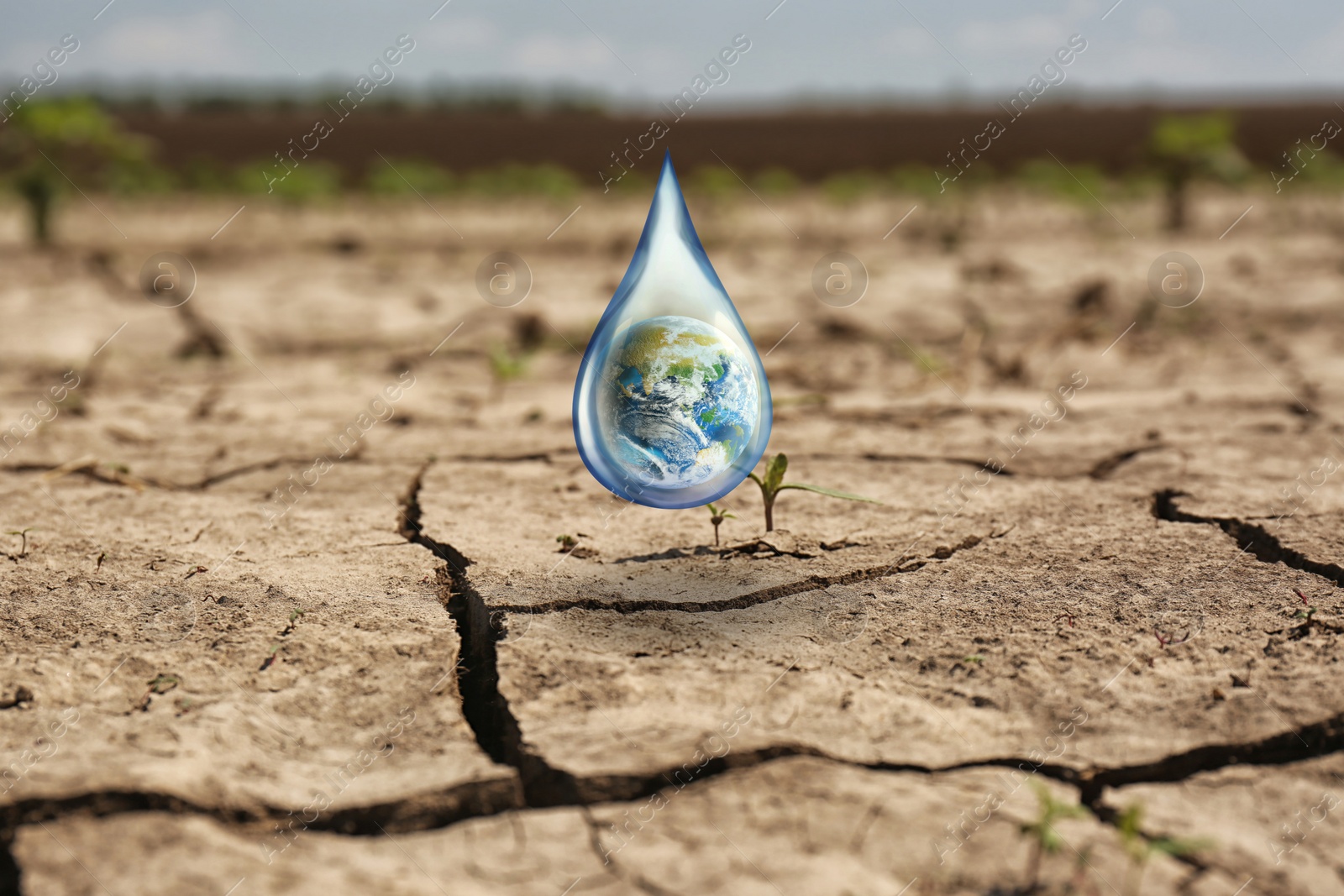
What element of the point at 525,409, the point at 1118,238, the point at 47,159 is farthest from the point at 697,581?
the point at 1118,238

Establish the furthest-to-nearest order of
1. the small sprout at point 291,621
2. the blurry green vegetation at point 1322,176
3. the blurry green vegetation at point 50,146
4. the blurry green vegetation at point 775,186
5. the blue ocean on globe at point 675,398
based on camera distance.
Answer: the blurry green vegetation at point 775,186 → the blurry green vegetation at point 1322,176 → the blurry green vegetation at point 50,146 → the blue ocean on globe at point 675,398 → the small sprout at point 291,621

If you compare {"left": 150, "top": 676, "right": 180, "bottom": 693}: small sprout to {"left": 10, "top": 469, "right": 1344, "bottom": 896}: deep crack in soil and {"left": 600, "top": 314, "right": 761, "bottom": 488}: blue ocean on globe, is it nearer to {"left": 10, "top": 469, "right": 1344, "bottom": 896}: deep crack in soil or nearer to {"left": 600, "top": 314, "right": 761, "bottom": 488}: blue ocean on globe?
{"left": 10, "top": 469, "right": 1344, "bottom": 896}: deep crack in soil

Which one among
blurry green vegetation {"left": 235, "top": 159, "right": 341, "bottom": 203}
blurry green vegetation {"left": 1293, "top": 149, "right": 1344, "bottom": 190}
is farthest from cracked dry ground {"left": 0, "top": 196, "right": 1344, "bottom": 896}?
blurry green vegetation {"left": 1293, "top": 149, "right": 1344, "bottom": 190}

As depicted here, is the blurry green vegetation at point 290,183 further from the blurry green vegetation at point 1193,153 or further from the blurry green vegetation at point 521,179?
the blurry green vegetation at point 1193,153

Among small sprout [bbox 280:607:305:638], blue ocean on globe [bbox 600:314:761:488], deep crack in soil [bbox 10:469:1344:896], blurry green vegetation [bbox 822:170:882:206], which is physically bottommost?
deep crack in soil [bbox 10:469:1344:896]

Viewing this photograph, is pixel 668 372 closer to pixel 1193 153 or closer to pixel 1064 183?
pixel 1193 153

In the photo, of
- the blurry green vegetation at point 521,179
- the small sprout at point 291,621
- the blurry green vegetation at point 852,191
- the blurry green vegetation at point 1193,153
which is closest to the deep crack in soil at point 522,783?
the small sprout at point 291,621

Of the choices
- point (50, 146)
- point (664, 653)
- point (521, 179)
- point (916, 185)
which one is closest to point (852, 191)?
point (916, 185)
